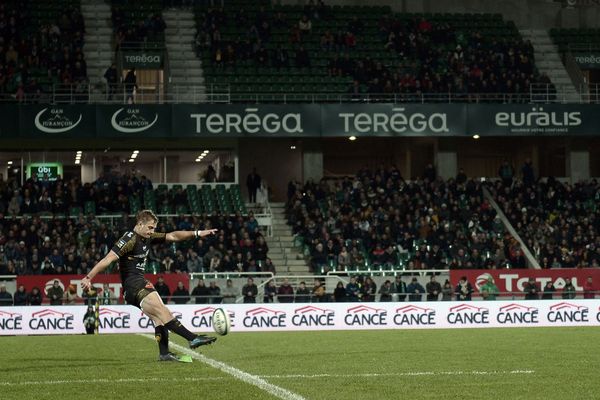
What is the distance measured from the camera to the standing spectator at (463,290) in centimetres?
3086

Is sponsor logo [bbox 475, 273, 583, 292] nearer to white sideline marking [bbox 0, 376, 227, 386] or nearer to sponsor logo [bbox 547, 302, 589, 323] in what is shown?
sponsor logo [bbox 547, 302, 589, 323]

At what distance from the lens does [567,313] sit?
29.8 metres

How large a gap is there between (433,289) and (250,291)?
533cm

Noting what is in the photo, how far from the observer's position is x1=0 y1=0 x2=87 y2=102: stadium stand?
133 feet

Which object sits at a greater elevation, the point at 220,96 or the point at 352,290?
the point at 220,96

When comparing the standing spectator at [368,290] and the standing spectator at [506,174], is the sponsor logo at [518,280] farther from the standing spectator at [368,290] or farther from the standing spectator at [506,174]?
the standing spectator at [506,174]

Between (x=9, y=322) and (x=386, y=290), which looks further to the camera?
(x=386, y=290)

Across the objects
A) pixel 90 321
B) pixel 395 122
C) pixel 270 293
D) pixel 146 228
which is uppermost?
pixel 395 122

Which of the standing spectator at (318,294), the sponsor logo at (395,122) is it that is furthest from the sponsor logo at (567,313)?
the sponsor logo at (395,122)

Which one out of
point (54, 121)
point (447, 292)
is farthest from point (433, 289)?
point (54, 121)

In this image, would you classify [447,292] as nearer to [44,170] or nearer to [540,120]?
[540,120]

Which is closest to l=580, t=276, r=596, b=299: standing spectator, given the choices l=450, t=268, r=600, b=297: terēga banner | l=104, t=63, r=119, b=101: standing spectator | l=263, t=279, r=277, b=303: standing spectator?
l=450, t=268, r=600, b=297: terēga banner

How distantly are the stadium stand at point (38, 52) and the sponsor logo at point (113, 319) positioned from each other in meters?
14.4

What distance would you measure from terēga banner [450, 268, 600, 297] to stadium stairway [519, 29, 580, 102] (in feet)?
42.3
